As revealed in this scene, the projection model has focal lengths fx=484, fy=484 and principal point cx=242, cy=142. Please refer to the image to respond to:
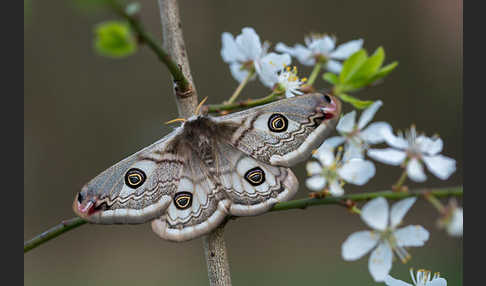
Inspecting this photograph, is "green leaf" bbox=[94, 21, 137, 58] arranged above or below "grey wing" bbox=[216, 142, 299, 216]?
above

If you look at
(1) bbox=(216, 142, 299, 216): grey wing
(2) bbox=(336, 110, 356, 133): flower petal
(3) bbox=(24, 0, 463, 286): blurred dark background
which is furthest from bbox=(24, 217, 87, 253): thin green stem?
Result: (3) bbox=(24, 0, 463, 286): blurred dark background

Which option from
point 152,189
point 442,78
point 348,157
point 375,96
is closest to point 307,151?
point 348,157

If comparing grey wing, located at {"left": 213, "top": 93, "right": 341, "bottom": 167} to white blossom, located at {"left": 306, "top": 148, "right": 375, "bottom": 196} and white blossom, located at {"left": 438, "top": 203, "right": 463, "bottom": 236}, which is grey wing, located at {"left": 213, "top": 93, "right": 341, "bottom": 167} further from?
white blossom, located at {"left": 438, "top": 203, "right": 463, "bottom": 236}

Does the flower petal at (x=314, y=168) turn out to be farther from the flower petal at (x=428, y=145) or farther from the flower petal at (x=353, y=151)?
the flower petal at (x=428, y=145)

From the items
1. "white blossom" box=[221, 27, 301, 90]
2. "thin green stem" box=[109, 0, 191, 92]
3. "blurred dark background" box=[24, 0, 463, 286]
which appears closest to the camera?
"thin green stem" box=[109, 0, 191, 92]

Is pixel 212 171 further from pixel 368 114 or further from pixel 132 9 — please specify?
pixel 132 9

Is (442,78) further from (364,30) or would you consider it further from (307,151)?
(307,151)

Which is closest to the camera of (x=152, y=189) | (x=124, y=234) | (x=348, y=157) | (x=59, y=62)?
(x=348, y=157)
